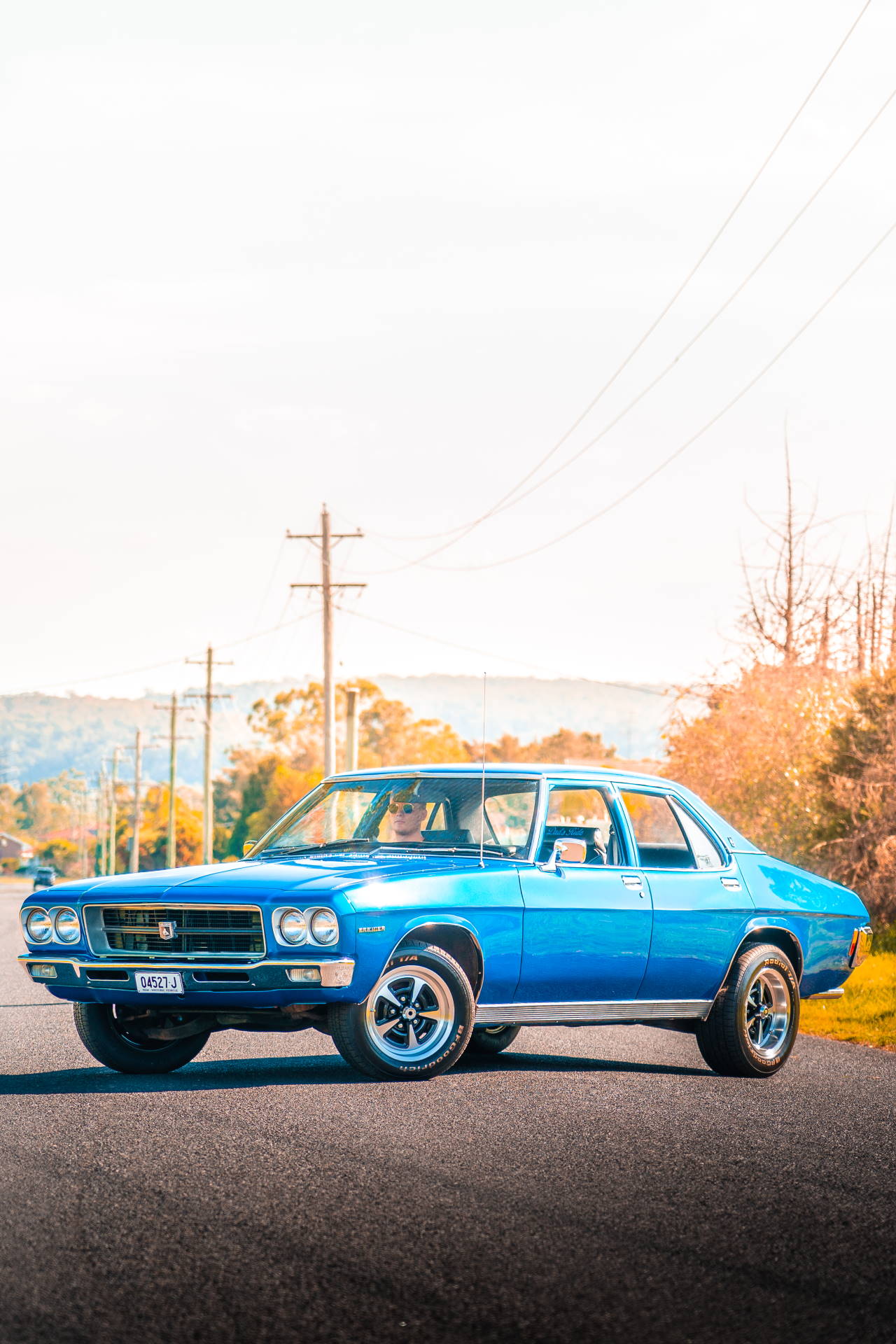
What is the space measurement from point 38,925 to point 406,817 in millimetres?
2327

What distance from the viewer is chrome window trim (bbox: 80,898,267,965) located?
29.5 ft

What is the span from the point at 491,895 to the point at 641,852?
179 cm

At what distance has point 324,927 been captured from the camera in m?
8.91

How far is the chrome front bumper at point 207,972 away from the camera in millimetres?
8844

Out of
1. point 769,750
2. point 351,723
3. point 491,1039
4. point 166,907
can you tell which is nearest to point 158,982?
point 166,907

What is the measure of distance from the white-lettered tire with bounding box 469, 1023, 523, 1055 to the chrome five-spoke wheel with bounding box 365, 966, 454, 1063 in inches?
69.5

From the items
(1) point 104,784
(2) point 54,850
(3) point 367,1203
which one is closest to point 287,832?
(3) point 367,1203

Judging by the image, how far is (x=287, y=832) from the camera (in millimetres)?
10984

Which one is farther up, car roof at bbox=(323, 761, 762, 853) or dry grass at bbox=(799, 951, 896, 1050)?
car roof at bbox=(323, 761, 762, 853)

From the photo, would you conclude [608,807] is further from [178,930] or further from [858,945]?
[178,930]

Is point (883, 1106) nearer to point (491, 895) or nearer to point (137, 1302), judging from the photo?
point (491, 895)

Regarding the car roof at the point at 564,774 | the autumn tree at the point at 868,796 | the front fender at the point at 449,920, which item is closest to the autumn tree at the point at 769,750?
the autumn tree at the point at 868,796

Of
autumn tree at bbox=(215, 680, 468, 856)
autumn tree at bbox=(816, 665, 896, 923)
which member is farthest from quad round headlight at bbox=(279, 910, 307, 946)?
autumn tree at bbox=(215, 680, 468, 856)

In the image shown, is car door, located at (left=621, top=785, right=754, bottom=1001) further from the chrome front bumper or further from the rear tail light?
the chrome front bumper
